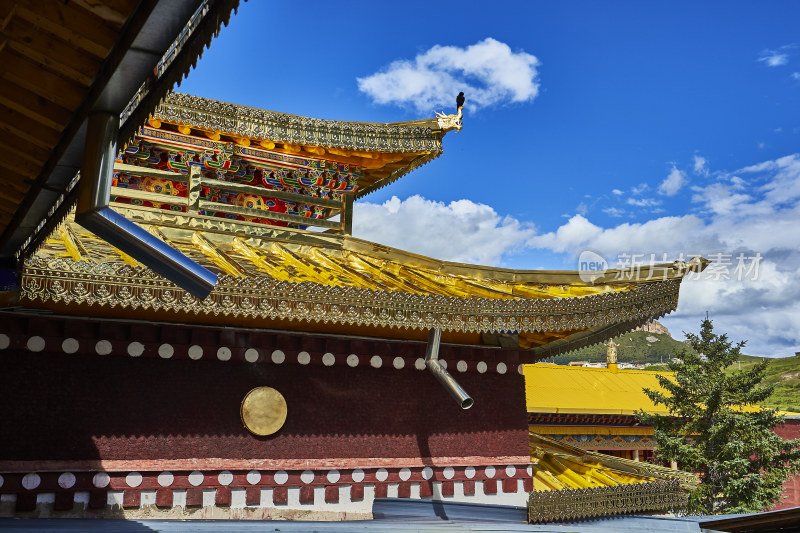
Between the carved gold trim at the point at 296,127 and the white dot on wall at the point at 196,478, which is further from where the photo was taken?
the carved gold trim at the point at 296,127

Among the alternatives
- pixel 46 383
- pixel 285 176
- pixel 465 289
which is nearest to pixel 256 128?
pixel 285 176

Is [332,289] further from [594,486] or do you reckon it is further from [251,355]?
[594,486]

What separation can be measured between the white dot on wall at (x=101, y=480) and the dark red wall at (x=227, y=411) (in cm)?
17

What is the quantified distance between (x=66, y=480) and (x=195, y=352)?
1.53 meters

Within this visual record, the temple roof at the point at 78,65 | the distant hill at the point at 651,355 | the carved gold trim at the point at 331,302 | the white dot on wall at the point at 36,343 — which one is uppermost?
the distant hill at the point at 651,355

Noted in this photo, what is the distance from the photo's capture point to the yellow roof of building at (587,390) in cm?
1647

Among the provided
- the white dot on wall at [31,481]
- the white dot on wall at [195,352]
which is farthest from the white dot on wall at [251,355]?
the white dot on wall at [31,481]

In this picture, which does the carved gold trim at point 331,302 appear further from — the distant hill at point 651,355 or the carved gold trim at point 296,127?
the distant hill at point 651,355

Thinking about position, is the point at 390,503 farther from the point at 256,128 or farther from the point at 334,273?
the point at 256,128

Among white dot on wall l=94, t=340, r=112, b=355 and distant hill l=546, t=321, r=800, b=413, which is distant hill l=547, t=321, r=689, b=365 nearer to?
distant hill l=546, t=321, r=800, b=413

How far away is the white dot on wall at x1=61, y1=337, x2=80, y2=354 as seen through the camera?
20.1 ft

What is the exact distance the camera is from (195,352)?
261 inches

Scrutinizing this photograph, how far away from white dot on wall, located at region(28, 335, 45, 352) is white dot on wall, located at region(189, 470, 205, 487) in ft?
5.78

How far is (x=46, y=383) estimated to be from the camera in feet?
19.8
